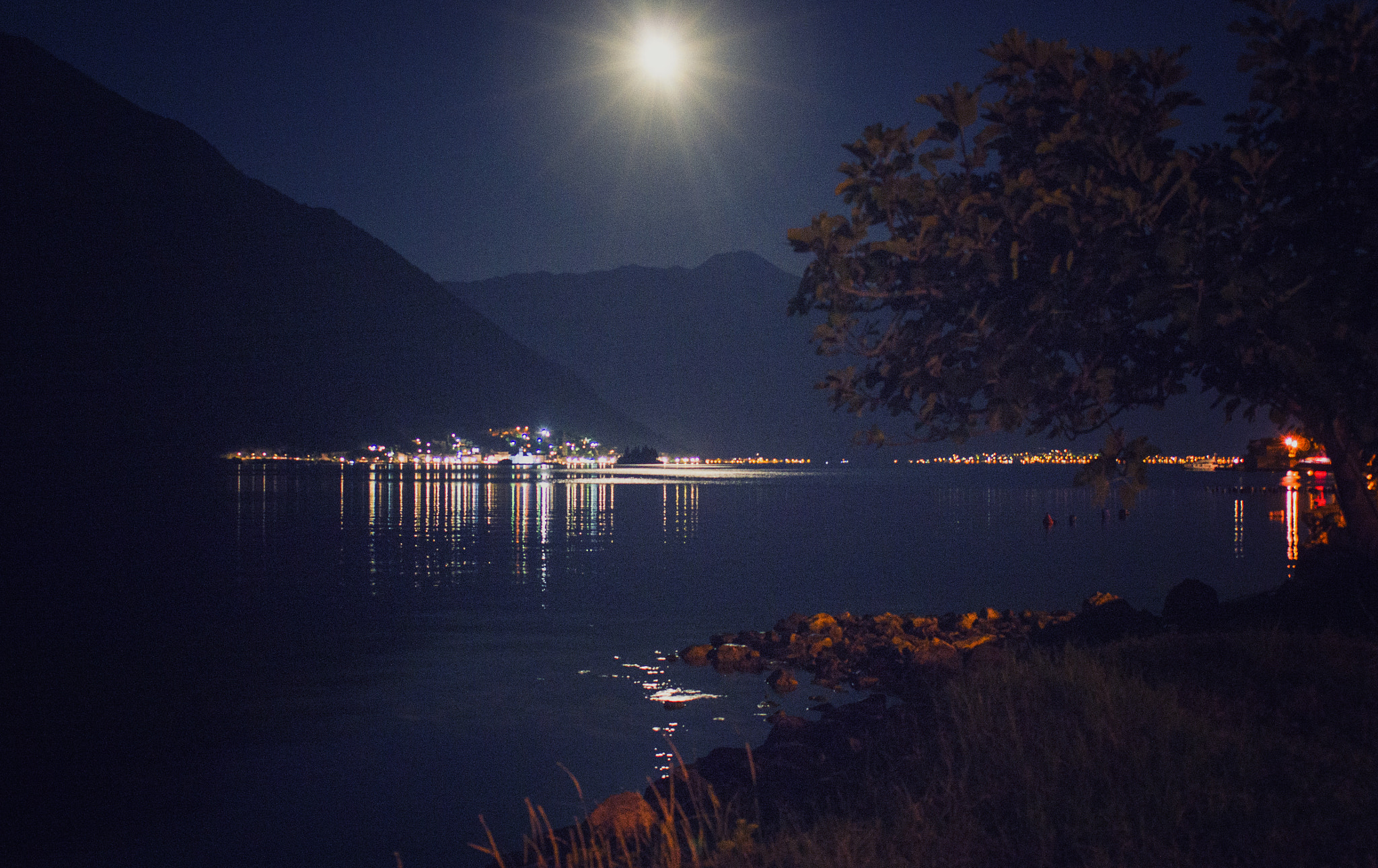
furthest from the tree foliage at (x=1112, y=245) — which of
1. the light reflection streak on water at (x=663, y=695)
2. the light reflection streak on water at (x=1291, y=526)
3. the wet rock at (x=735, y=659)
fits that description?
the light reflection streak on water at (x=1291, y=526)

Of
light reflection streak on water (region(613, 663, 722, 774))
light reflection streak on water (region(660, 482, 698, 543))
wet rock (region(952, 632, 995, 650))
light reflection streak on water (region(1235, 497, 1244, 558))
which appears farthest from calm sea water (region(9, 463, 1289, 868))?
wet rock (region(952, 632, 995, 650))

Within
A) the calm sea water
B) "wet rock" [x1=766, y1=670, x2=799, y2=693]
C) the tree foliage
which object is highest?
the tree foliage

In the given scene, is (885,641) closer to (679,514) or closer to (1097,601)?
(1097,601)

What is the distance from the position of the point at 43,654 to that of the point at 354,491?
8821 cm

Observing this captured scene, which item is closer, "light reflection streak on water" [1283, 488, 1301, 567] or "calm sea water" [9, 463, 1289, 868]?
"calm sea water" [9, 463, 1289, 868]

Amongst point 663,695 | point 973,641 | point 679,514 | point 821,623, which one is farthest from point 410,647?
point 679,514

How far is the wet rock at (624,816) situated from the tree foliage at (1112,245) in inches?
198

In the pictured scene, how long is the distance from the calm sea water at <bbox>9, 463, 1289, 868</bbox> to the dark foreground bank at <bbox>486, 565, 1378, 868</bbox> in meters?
2.85

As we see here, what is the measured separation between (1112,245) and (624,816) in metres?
7.72

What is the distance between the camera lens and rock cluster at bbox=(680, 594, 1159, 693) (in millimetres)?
18516

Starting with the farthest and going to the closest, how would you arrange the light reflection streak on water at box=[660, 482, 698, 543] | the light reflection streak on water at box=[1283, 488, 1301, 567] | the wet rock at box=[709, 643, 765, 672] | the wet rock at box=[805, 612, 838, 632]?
the light reflection streak on water at box=[660, 482, 698, 543], the light reflection streak on water at box=[1283, 488, 1301, 567], the wet rock at box=[805, 612, 838, 632], the wet rock at box=[709, 643, 765, 672]

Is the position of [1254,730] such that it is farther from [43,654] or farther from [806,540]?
[806,540]

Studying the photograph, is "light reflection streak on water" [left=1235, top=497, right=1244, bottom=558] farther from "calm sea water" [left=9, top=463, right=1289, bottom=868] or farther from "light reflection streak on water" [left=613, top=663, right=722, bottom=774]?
"light reflection streak on water" [left=613, top=663, right=722, bottom=774]

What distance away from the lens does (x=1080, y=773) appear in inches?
295
